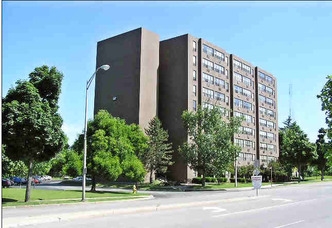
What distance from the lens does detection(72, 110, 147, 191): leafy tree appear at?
37000mm

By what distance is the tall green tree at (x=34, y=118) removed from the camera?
23.4 m

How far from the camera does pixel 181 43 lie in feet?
236

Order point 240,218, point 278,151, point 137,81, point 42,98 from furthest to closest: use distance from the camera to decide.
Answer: point 278,151 < point 137,81 < point 42,98 < point 240,218

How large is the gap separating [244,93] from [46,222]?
246ft

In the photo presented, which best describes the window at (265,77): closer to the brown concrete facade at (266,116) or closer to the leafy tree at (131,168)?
the brown concrete facade at (266,116)

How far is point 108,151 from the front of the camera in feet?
126

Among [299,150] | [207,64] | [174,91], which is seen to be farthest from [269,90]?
[174,91]

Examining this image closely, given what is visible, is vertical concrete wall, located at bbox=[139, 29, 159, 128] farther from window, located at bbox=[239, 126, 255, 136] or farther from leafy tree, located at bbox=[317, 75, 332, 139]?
leafy tree, located at bbox=[317, 75, 332, 139]

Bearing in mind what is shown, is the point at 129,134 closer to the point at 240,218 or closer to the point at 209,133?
the point at 209,133

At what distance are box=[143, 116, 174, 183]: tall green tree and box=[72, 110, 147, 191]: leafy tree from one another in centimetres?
1872

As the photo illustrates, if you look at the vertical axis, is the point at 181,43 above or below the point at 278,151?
above

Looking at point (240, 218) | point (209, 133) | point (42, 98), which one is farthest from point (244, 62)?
point (240, 218)

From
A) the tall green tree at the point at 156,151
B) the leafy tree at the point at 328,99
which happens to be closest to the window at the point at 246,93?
the tall green tree at the point at 156,151

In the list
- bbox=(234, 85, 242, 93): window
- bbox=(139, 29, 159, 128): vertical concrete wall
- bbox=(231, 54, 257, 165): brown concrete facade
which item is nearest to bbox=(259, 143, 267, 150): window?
bbox=(231, 54, 257, 165): brown concrete facade
